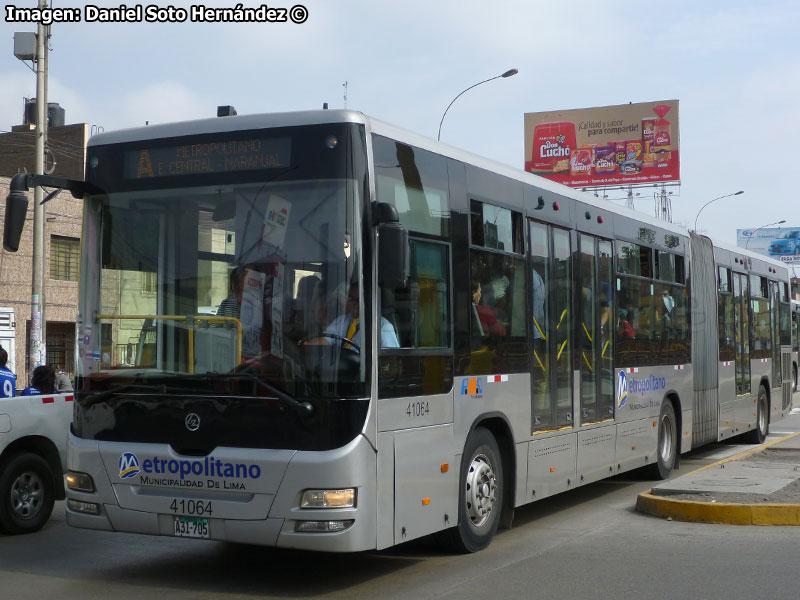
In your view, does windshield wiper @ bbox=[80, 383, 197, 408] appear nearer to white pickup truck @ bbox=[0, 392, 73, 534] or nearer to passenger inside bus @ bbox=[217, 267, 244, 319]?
passenger inside bus @ bbox=[217, 267, 244, 319]

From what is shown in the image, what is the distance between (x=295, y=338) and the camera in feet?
22.3

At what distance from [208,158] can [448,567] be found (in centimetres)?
347

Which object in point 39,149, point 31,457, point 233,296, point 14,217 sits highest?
point 39,149

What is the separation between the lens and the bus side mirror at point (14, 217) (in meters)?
6.96

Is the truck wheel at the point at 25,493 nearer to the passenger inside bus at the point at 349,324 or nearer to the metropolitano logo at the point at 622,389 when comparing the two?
the passenger inside bus at the point at 349,324

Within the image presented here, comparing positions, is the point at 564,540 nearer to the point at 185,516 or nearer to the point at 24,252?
the point at 185,516

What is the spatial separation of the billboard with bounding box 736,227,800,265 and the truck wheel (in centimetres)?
7727

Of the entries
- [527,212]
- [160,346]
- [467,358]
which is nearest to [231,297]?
[160,346]

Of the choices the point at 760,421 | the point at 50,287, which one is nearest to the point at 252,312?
the point at 760,421

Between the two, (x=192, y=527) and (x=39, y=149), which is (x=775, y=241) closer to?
(x=39, y=149)

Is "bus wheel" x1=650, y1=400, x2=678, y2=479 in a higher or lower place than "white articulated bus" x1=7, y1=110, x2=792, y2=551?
lower

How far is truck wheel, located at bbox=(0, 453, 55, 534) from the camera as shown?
9641 millimetres

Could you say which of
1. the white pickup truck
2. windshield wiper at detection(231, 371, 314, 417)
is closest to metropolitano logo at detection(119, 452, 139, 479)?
windshield wiper at detection(231, 371, 314, 417)

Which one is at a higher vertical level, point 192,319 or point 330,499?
point 192,319
